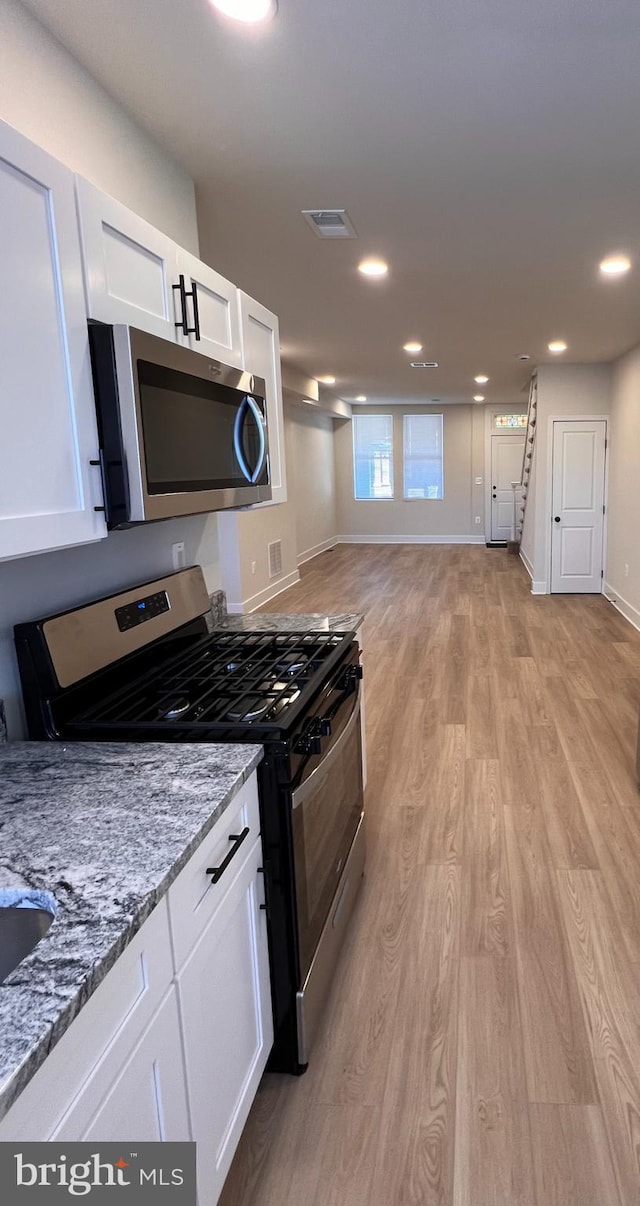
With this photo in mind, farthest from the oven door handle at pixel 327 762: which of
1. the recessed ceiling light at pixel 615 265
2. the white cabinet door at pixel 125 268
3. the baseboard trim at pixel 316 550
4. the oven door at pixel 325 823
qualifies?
the baseboard trim at pixel 316 550

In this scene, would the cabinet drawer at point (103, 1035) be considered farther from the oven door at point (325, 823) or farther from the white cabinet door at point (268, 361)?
the white cabinet door at point (268, 361)

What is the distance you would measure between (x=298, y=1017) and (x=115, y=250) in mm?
1780

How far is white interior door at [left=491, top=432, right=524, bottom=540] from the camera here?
12.0m

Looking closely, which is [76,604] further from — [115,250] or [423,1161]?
[423,1161]

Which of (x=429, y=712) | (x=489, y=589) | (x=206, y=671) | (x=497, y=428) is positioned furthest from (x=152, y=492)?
(x=497, y=428)

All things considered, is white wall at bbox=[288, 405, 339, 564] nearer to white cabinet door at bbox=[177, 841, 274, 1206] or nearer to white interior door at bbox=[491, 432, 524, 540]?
white interior door at bbox=[491, 432, 524, 540]

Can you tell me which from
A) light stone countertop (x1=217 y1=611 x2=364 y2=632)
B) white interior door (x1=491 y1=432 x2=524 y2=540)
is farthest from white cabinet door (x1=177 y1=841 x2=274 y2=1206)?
white interior door (x1=491 y1=432 x2=524 y2=540)

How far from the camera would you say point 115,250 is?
1.48 m

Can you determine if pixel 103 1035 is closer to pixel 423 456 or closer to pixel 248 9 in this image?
pixel 248 9

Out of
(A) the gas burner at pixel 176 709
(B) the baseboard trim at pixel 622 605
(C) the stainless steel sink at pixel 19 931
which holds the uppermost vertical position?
(A) the gas burner at pixel 176 709

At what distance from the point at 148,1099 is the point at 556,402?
24.3 ft

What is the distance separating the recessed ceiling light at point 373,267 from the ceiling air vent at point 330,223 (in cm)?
39

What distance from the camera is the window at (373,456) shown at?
12461mm

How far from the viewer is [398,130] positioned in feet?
7.18
